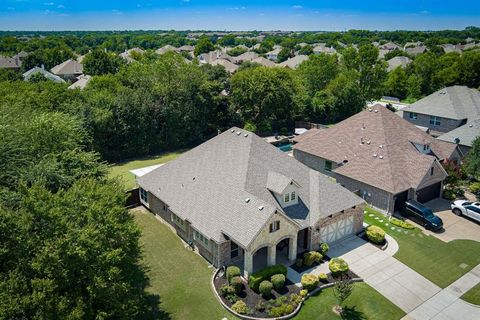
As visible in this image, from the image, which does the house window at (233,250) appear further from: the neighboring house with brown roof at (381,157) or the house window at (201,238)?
the neighboring house with brown roof at (381,157)

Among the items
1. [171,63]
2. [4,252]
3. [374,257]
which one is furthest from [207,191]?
[171,63]

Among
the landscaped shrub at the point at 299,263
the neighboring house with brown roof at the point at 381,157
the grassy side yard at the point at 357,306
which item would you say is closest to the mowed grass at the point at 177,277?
the grassy side yard at the point at 357,306

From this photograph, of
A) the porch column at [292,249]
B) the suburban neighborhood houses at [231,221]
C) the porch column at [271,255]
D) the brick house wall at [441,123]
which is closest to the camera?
the suburban neighborhood houses at [231,221]

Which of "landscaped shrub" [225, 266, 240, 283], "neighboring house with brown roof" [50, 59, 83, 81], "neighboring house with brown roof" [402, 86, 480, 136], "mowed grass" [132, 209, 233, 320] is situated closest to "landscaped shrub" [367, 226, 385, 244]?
"landscaped shrub" [225, 266, 240, 283]

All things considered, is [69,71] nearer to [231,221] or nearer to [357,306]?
[231,221]

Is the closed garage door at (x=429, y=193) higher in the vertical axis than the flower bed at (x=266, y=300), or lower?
higher

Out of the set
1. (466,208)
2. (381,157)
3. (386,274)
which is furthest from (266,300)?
(466,208)
